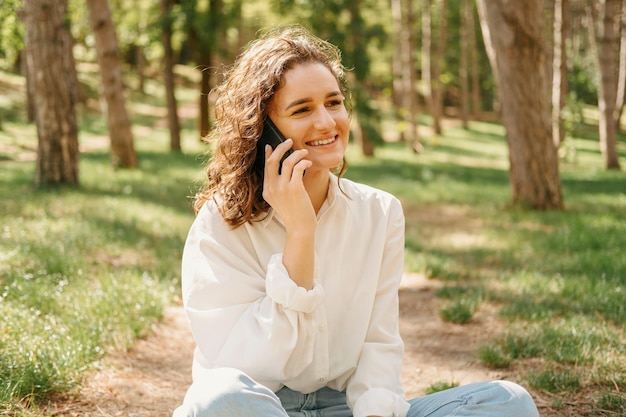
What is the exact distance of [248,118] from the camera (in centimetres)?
296

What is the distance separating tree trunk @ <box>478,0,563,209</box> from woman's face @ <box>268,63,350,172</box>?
7.66 m

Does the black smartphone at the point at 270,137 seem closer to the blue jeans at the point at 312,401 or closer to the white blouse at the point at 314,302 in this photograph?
the white blouse at the point at 314,302

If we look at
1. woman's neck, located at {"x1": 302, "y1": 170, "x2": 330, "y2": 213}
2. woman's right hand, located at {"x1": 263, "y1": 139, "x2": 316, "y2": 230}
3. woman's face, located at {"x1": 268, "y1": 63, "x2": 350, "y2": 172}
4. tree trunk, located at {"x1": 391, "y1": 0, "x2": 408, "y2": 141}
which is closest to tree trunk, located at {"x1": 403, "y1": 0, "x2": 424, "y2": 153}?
tree trunk, located at {"x1": 391, "y1": 0, "x2": 408, "y2": 141}

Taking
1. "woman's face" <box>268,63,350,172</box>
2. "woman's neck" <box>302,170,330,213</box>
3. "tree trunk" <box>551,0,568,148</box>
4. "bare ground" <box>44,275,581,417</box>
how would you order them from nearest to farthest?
"woman's face" <box>268,63,350,172</box> → "woman's neck" <box>302,170,330,213</box> → "bare ground" <box>44,275,581,417</box> → "tree trunk" <box>551,0,568,148</box>

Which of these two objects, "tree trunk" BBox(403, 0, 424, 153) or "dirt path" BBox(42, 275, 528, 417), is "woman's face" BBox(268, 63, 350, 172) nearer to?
"dirt path" BBox(42, 275, 528, 417)

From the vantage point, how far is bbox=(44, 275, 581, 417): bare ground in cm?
379

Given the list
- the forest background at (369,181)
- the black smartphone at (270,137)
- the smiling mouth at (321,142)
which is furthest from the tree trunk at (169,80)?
the smiling mouth at (321,142)

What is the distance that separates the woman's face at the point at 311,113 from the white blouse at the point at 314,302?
214mm

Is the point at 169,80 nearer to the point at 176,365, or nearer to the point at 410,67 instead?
the point at 410,67

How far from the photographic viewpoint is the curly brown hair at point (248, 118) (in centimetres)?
288

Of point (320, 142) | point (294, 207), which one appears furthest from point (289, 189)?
point (320, 142)

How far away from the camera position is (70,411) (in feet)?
11.7

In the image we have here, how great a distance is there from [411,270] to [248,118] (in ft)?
15.5

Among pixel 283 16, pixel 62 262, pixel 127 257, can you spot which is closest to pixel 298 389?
pixel 62 262
